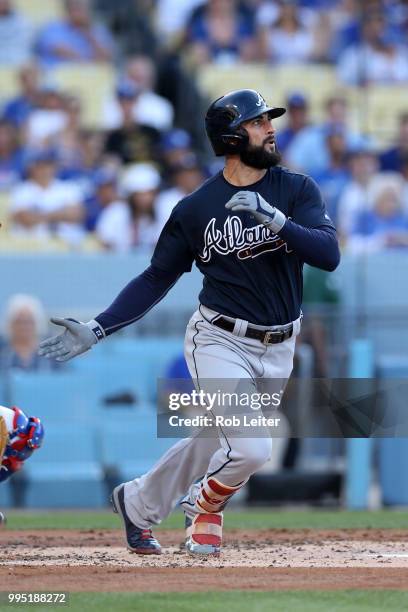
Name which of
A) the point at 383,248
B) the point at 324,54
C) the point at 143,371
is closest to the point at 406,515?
the point at 143,371

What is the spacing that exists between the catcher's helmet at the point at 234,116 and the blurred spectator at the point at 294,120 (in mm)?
6665

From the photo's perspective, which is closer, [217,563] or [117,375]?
[217,563]

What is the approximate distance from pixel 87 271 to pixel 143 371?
1.37 meters

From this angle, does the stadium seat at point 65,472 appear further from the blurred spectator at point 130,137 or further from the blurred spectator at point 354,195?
the blurred spectator at point 130,137

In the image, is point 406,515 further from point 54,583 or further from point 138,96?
point 138,96

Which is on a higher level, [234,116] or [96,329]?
[234,116]

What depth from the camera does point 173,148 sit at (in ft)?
41.8

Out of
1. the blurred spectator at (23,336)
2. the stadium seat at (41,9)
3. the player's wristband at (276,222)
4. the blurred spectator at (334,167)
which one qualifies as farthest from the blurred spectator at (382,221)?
the player's wristband at (276,222)

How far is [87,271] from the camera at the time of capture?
11523 millimetres

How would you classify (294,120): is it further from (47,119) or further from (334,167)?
(47,119)

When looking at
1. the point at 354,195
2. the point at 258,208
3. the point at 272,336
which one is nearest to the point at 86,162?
the point at 354,195

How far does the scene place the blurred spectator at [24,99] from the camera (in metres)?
12.9

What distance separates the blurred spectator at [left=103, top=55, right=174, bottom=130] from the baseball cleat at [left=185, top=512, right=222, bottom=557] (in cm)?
736

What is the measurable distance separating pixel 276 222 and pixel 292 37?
8876 millimetres
